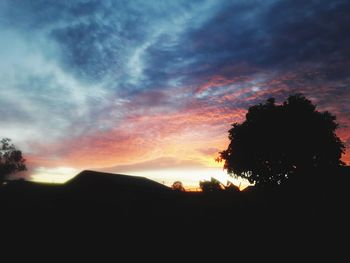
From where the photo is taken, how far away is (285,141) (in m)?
41.9

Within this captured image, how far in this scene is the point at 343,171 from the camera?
34.6 meters

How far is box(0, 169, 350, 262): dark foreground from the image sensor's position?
2045 cm

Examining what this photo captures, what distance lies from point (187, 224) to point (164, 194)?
776 centimetres

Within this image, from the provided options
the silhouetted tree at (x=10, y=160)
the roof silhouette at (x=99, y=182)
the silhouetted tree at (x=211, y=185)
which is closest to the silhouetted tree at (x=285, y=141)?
the silhouetted tree at (x=211, y=185)

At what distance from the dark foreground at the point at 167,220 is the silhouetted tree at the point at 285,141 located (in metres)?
11.1

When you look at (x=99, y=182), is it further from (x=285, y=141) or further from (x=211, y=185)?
(x=285, y=141)

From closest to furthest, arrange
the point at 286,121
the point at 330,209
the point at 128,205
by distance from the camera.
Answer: the point at 330,209, the point at 128,205, the point at 286,121

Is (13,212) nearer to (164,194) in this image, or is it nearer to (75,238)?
(75,238)

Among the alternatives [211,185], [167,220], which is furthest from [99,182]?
[211,185]

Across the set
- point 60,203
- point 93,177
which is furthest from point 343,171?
point 60,203

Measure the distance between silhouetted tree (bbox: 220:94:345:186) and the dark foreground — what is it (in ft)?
36.3

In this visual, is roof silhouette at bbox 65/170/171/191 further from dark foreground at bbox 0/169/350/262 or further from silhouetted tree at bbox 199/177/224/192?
silhouetted tree at bbox 199/177/224/192

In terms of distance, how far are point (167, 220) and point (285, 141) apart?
23927 mm

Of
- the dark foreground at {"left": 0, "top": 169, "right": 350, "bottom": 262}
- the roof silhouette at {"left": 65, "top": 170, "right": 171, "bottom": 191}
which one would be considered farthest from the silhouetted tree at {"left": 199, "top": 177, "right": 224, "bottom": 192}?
the roof silhouette at {"left": 65, "top": 170, "right": 171, "bottom": 191}
